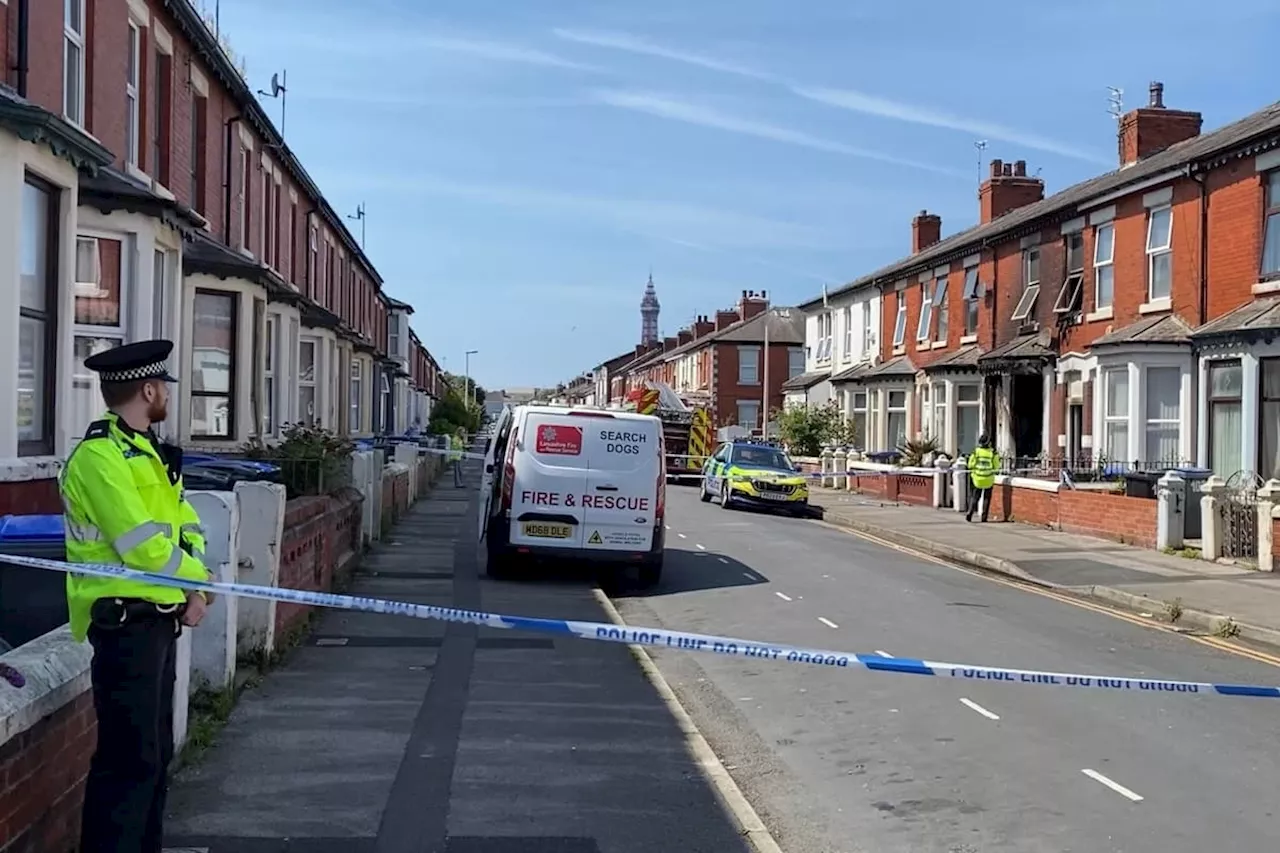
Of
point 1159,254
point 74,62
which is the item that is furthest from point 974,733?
point 1159,254

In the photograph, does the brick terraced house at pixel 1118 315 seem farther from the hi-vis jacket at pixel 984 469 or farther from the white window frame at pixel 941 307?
the hi-vis jacket at pixel 984 469

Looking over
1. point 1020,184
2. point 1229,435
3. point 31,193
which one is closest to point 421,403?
point 1020,184

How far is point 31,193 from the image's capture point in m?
9.05

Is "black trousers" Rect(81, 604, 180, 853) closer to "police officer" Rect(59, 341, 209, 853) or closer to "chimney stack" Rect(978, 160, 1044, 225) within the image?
"police officer" Rect(59, 341, 209, 853)

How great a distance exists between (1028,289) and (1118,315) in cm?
453

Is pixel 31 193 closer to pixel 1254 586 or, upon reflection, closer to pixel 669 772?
pixel 669 772

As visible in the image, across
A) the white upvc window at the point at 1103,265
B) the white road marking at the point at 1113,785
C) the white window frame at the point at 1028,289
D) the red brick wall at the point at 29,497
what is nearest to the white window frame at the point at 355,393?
the white window frame at the point at 1028,289

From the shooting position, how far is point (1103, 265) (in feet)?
86.4

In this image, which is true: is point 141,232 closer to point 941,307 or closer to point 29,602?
point 29,602

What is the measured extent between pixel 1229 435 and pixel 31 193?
62.2 feet

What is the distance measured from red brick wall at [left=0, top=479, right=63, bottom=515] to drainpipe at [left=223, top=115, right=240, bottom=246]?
11868mm

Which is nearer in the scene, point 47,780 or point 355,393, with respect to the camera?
point 47,780

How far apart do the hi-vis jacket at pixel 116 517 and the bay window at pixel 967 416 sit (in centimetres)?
2990

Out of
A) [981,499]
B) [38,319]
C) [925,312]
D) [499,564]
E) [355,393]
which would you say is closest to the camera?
[38,319]
